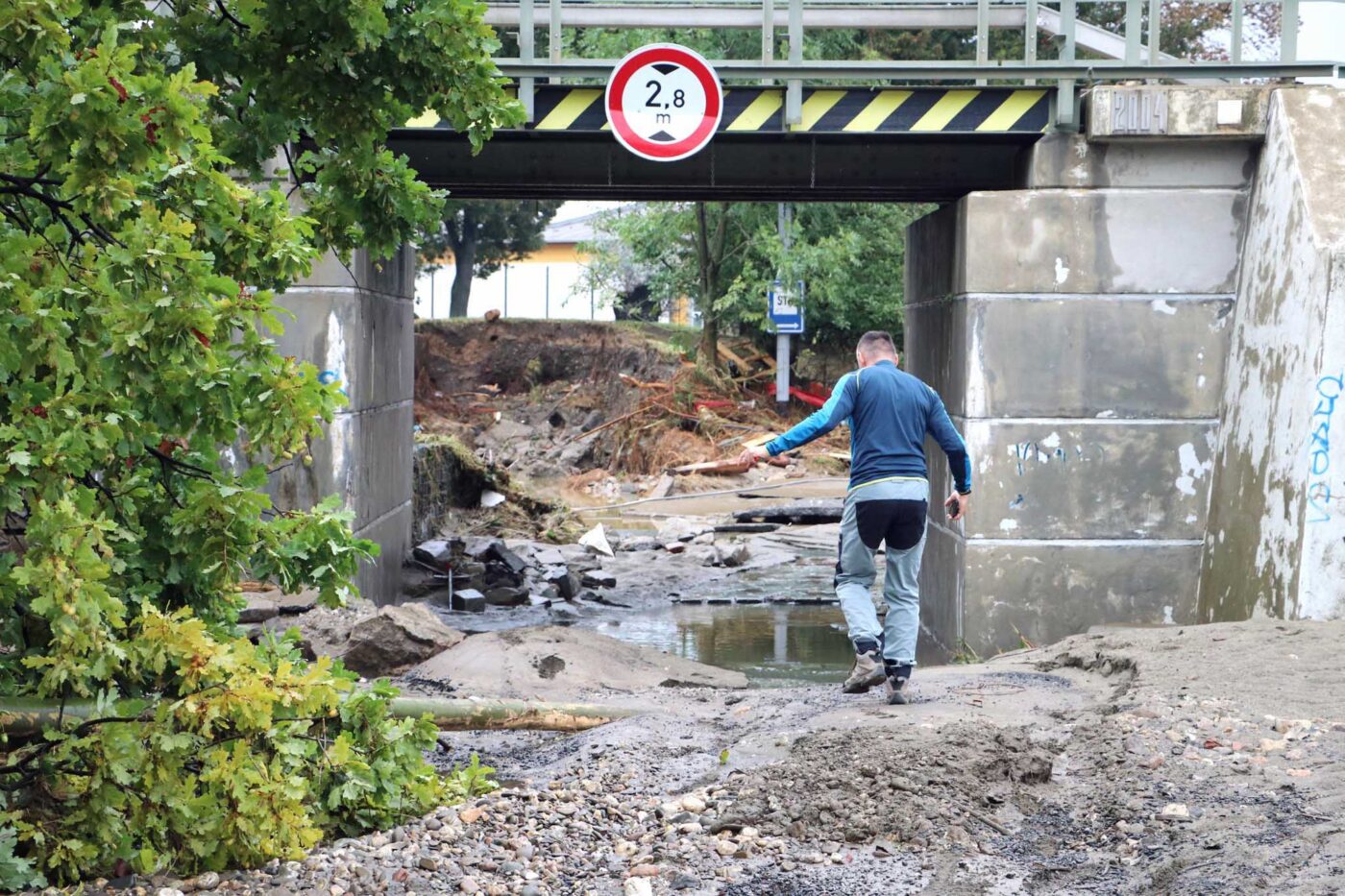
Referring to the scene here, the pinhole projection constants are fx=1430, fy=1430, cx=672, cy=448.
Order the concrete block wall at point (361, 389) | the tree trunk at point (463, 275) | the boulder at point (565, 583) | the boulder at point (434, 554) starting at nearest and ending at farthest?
the concrete block wall at point (361, 389)
the boulder at point (565, 583)
the boulder at point (434, 554)
the tree trunk at point (463, 275)

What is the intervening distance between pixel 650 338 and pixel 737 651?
2230cm

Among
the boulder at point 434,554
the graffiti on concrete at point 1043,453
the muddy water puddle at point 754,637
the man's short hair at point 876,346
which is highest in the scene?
the man's short hair at point 876,346

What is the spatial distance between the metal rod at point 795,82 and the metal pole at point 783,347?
669 inches

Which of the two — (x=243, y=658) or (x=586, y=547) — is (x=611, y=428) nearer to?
(x=586, y=547)

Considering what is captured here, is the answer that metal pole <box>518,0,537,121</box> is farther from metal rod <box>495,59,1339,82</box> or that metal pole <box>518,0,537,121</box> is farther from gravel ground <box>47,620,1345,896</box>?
gravel ground <box>47,620,1345,896</box>

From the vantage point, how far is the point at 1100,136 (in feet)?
31.8

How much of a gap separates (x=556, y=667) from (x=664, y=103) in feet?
12.7

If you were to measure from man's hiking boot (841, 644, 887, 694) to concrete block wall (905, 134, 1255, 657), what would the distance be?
2831 mm

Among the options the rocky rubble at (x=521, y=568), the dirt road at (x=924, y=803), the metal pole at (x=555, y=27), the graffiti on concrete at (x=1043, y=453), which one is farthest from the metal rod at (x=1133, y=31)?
the rocky rubble at (x=521, y=568)

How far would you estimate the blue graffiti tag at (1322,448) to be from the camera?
8.49 metres

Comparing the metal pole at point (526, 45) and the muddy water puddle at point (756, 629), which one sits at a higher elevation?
the metal pole at point (526, 45)

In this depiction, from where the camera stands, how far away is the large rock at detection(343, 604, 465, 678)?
29.8ft

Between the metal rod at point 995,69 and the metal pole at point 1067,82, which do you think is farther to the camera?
the metal pole at point 1067,82

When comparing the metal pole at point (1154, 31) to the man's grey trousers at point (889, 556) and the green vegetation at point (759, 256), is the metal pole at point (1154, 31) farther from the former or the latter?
the green vegetation at point (759, 256)
